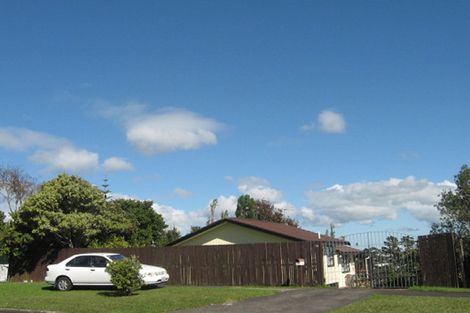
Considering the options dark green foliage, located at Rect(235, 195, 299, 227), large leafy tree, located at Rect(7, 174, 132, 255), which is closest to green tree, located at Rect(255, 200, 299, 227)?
dark green foliage, located at Rect(235, 195, 299, 227)

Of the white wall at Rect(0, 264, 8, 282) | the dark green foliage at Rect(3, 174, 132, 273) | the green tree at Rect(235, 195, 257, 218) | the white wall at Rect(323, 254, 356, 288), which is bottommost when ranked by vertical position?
the white wall at Rect(323, 254, 356, 288)

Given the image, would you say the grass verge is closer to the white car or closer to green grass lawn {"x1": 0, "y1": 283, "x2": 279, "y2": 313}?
green grass lawn {"x1": 0, "y1": 283, "x2": 279, "y2": 313}

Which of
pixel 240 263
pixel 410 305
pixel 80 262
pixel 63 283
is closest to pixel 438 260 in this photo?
pixel 410 305

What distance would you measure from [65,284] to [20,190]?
32.7 meters

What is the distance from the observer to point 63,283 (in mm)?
22391

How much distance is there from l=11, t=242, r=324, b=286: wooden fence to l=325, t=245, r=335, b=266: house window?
34.2 inches

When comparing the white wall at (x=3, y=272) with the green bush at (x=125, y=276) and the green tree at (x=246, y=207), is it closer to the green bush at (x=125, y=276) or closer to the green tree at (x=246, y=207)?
the green bush at (x=125, y=276)

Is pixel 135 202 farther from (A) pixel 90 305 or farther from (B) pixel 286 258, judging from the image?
(A) pixel 90 305

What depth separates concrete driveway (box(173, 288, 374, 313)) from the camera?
49.3 feet

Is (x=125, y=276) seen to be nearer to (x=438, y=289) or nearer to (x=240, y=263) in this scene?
(x=240, y=263)

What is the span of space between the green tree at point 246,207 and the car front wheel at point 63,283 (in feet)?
133

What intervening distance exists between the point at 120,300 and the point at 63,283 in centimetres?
576

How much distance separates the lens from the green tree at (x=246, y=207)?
6250cm

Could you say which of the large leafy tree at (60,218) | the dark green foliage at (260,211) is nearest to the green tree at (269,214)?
the dark green foliage at (260,211)
